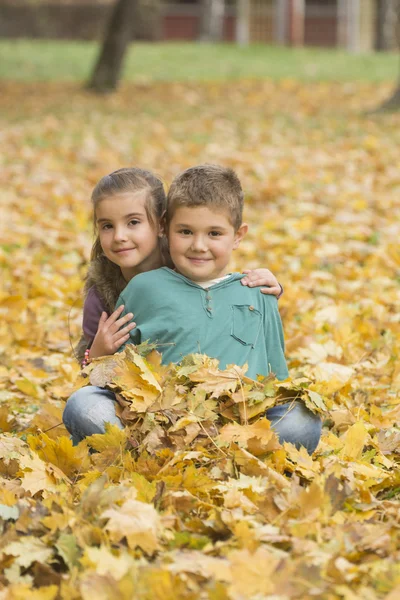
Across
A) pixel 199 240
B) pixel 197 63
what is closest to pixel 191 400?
pixel 199 240

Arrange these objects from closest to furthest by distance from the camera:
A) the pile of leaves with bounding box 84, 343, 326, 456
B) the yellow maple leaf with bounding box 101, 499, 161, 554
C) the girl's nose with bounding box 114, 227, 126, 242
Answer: the yellow maple leaf with bounding box 101, 499, 161, 554, the pile of leaves with bounding box 84, 343, 326, 456, the girl's nose with bounding box 114, 227, 126, 242

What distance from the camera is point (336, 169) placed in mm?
9578

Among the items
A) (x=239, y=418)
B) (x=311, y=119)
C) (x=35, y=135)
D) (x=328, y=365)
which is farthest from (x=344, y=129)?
(x=239, y=418)

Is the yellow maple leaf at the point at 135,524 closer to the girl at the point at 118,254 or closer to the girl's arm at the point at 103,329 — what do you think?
the girl at the point at 118,254

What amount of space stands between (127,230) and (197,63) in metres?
19.5

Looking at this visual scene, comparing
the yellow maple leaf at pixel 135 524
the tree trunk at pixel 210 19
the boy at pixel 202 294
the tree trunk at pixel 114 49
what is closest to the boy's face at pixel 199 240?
the boy at pixel 202 294

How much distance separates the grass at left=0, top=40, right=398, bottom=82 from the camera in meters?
19.5

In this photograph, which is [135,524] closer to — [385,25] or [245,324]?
[245,324]

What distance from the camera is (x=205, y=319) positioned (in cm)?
299

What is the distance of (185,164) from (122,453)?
7.49 meters

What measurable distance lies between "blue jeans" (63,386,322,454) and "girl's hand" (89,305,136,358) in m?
0.19

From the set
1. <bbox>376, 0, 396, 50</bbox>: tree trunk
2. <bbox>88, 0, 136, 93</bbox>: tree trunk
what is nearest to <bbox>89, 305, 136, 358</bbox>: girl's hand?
<bbox>88, 0, 136, 93</bbox>: tree trunk

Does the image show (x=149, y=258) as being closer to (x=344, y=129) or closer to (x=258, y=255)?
(x=258, y=255)

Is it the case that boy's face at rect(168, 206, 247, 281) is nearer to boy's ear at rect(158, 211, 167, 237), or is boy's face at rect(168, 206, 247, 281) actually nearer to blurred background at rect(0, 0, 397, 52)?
boy's ear at rect(158, 211, 167, 237)
